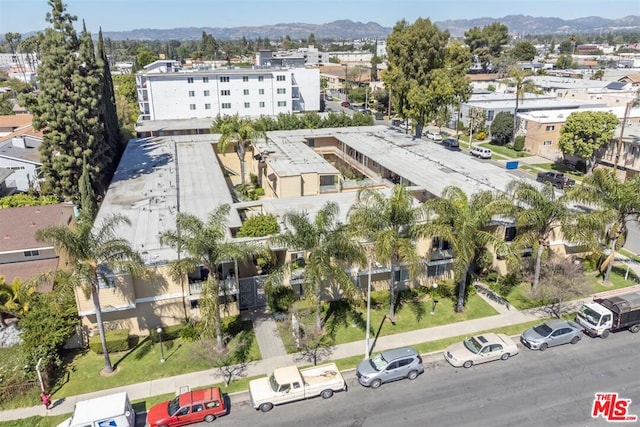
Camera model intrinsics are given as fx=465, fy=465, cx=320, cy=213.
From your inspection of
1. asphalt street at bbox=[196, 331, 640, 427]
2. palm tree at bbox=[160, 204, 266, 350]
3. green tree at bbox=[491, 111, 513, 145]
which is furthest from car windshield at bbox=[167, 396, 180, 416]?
green tree at bbox=[491, 111, 513, 145]

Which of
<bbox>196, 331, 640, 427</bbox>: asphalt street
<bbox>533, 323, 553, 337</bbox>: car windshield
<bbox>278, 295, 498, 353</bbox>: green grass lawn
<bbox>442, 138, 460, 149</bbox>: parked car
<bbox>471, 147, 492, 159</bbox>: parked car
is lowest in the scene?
<bbox>196, 331, 640, 427</bbox>: asphalt street

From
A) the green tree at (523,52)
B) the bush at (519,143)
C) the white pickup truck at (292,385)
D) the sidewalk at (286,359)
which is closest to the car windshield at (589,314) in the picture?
the sidewalk at (286,359)

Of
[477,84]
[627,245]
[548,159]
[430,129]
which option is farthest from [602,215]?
[477,84]

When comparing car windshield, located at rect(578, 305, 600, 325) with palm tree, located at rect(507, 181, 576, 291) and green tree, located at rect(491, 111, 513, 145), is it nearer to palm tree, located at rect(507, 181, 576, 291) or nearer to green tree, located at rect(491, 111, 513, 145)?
palm tree, located at rect(507, 181, 576, 291)

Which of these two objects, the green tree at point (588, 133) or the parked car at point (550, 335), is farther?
the green tree at point (588, 133)

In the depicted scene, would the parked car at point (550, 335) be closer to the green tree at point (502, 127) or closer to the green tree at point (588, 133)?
the green tree at point (588, 133)

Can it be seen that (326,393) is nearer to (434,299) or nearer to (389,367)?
(389,367)
